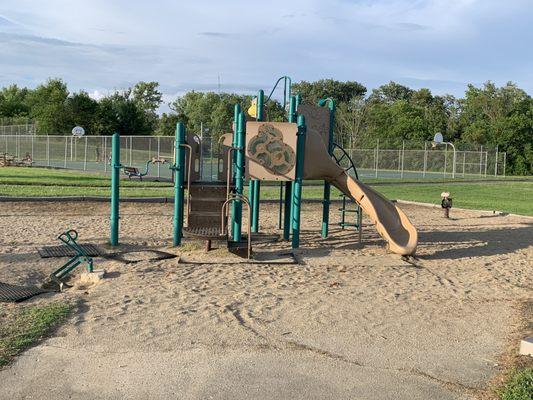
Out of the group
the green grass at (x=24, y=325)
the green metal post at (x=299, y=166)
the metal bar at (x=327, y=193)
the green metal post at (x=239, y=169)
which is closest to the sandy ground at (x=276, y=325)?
the green grass at (x=24, y=325)

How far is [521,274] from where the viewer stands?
8164mm

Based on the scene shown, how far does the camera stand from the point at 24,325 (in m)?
4.91

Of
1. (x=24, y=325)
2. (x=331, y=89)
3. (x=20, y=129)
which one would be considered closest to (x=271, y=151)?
(x=24, y=325)

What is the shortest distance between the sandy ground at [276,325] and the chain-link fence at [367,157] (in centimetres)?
2589

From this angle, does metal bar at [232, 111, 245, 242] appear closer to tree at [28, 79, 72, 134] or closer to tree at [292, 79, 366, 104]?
tree at [28, 79, 72, 134]

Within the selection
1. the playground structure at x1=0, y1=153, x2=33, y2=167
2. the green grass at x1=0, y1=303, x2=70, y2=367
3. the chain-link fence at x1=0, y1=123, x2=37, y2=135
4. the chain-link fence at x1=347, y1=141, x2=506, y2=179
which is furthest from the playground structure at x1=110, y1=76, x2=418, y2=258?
the chain-link fence at x1=0, y1=123, x2=37, y2=135

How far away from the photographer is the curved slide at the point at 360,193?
9336 millimetres

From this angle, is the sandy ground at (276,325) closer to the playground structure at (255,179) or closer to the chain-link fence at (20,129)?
the playground structure at (255,179)

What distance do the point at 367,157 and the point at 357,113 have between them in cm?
1873

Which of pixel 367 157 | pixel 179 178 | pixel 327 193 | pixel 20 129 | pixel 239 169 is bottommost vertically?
pixel 327 193

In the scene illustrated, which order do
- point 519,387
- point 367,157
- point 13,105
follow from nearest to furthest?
point 519,387 → point 367,157 → point 13,105

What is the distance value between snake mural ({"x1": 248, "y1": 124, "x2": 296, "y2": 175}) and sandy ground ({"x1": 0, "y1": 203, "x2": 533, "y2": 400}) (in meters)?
1.35

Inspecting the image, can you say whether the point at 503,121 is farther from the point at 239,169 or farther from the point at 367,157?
the point at 239,169

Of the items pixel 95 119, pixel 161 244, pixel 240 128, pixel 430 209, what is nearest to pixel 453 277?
pixel 240 128
